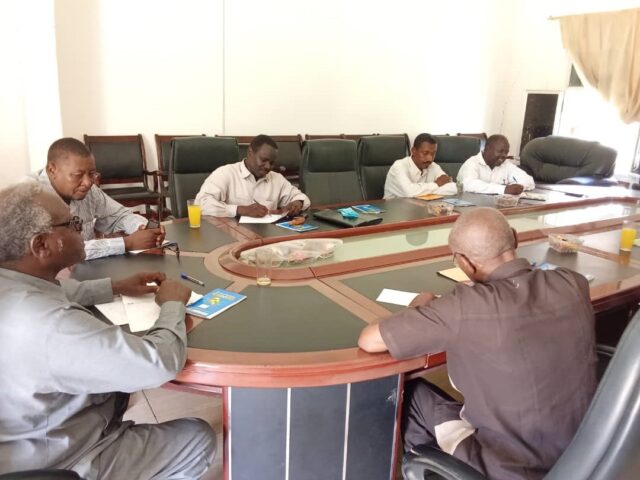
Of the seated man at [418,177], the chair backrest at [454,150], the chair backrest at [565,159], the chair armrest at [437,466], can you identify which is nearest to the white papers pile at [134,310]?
the chair armrest at [437,466]

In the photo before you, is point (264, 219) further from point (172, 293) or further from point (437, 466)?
point (437, 466)

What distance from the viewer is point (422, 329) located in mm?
1231

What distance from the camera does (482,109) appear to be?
6.50 m

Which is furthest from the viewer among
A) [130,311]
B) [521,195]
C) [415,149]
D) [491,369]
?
[415,149]

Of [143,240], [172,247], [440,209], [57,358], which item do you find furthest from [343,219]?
[57,358]

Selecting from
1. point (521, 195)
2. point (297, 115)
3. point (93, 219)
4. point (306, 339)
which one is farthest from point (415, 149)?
point (306, 339)

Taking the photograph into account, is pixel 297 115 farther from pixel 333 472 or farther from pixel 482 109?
pixel 333 472

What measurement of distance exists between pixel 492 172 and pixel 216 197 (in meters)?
2.34

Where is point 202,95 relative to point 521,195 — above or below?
above

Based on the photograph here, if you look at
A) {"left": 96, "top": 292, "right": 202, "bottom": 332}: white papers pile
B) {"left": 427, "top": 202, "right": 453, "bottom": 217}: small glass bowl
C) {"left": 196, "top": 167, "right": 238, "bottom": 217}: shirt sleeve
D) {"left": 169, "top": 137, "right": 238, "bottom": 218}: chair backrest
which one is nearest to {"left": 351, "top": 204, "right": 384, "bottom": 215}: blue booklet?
{"left": 427, "top": 202, "right": 453, "bottom": 217}: small glass bowl

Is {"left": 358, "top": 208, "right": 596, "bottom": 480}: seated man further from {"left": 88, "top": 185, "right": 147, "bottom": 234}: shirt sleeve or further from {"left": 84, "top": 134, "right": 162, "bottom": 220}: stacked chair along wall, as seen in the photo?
{"left": 84, "top": 134, "right": 162, "bottom": 220}: stacked chair along wall

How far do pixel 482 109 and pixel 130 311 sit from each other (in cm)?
595

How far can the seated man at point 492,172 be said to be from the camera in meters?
3.78

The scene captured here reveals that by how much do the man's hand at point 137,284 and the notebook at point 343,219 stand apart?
1105 millimetres
